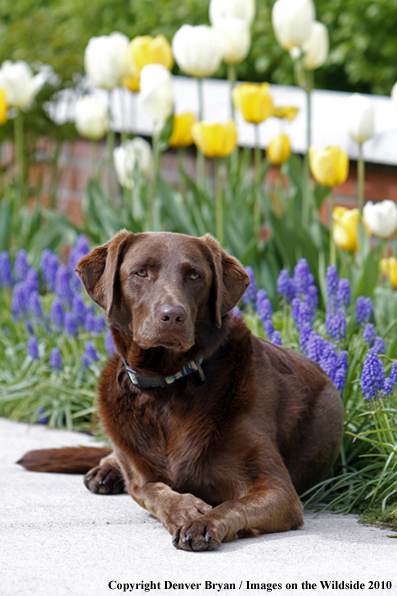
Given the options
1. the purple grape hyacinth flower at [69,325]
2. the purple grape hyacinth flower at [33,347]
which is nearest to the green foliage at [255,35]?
the purple grape hyacinth flower at [69,325]

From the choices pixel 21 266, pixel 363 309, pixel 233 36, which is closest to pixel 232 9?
pixel 233 36

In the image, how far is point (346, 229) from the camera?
4.71 m

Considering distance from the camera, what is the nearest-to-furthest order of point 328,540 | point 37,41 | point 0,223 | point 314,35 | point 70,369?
point 328,540, point 70,369, point 314,35, point 0,223, point 37,41

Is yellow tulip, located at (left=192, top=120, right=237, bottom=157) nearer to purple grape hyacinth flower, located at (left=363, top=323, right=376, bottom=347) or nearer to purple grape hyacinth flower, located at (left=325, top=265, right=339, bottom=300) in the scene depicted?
purple grape hyacinth flower, located at (left=325, top=265, right=339, bottom=300)

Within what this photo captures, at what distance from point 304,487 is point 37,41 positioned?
6.24m

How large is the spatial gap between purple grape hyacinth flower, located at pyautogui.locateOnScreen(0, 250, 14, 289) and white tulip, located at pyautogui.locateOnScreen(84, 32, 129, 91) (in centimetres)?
139

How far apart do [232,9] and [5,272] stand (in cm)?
229

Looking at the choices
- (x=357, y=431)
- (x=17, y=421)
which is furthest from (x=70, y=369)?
(x=357, y=431)

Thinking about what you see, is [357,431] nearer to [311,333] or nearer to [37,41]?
[311,333]

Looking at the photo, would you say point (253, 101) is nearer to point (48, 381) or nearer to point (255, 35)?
point (48, 381)

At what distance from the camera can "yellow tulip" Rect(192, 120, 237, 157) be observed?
15.4 feet

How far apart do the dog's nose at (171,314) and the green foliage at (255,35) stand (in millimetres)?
5423

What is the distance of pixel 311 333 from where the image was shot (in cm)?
356

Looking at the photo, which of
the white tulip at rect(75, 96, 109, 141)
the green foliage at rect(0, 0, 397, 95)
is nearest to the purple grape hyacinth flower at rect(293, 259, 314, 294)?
the white tulip at rect(75, 96, 109, 141)
